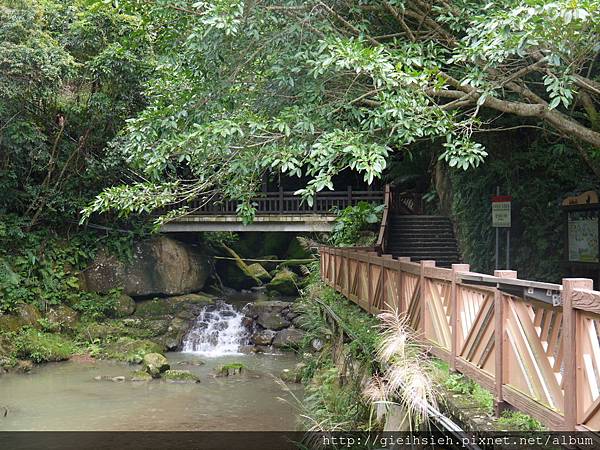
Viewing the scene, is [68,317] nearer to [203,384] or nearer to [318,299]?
[203,384]

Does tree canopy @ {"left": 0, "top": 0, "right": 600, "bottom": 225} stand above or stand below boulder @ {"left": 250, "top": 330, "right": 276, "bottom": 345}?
above

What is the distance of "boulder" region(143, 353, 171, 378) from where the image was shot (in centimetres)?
1440

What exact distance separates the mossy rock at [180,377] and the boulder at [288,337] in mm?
3912

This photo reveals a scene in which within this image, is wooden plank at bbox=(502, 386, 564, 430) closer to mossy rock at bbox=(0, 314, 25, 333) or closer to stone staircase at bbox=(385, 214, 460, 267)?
stone staircase at bbox=(385, 214, 460, 267)

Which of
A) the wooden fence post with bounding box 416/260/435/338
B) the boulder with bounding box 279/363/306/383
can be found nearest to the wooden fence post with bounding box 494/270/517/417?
the wooden fence post with bounding box 416/260/435/338

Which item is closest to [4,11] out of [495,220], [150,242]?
[150,242]

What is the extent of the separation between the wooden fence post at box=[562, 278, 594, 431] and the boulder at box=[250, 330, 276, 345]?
14.9 m

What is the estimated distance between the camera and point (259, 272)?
24.7 m

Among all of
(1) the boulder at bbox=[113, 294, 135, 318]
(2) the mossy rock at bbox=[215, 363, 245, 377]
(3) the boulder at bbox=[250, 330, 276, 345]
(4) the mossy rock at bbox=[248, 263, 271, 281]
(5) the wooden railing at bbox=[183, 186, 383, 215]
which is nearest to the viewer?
(2) the mossy rock at bbox=[215, 363, 245, 377]

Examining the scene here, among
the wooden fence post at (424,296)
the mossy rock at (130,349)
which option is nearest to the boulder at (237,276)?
the mossy rock at (130,349)

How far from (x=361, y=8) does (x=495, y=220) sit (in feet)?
15.4

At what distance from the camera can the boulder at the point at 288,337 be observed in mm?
17539

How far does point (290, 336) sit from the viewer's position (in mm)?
17984

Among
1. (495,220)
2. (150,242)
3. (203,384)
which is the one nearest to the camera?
(495,220)
